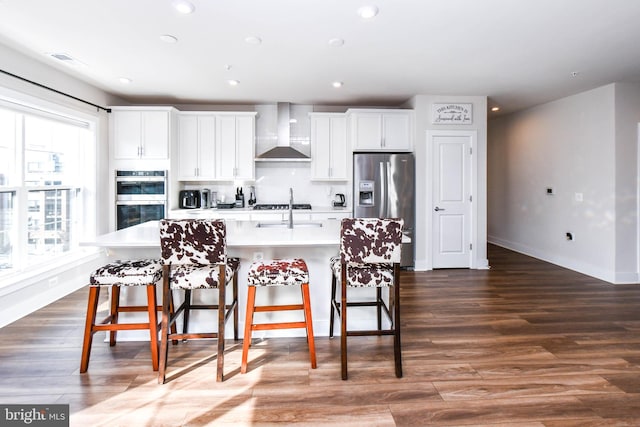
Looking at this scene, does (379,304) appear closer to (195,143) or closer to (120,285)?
(120,285)

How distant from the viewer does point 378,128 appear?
5332mm

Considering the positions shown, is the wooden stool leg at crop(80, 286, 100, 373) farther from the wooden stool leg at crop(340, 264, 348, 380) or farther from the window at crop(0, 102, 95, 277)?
the window at crop(0, 102, 95, 277)

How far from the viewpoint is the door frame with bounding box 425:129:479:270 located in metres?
5.26

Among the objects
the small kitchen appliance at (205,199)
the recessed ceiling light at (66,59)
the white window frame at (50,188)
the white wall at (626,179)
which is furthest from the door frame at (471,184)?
the white window frame at (50,188)

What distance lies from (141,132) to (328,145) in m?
2.65

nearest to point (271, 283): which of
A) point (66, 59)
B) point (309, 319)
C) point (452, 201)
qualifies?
point (309, 319)

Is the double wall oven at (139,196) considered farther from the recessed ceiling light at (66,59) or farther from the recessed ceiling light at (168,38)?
the recessed ceiling light at (168,38)

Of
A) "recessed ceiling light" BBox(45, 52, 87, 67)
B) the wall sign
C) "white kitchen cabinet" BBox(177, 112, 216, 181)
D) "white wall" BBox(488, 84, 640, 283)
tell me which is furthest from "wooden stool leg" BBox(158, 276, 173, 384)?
"white wall" BBox(488, 84, 640, 283)

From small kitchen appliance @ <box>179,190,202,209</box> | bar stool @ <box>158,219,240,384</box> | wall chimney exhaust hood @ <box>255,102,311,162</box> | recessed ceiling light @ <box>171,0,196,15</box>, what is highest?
recessed ceiling light @ <box>171,0,196,15</box>

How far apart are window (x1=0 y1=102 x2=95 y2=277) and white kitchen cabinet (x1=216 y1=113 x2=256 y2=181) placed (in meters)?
1.63

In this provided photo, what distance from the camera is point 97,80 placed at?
4.40 meters

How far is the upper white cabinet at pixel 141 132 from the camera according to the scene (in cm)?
498

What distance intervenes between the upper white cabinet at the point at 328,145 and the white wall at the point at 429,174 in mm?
1073

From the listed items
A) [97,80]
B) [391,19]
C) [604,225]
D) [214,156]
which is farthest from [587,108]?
[97,80]
